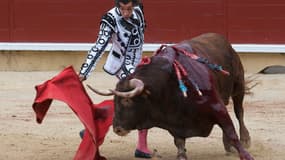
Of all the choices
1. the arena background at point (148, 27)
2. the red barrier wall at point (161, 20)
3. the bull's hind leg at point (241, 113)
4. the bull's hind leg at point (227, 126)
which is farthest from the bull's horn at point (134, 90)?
the red barrier wall at point (161, 20)

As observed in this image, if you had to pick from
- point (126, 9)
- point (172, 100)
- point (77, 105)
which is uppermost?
point (126, 9)

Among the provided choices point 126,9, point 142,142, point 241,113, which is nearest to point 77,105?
point 142,142

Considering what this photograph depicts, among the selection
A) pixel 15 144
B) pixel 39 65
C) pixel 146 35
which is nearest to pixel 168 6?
pixel 146 35

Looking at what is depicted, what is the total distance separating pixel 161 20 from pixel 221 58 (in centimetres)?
529

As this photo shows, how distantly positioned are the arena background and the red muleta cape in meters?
5.29

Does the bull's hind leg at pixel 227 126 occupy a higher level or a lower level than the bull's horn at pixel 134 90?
lower

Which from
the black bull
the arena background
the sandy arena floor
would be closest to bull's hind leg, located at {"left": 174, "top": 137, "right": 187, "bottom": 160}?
the black bull

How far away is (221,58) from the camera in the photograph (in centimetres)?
496

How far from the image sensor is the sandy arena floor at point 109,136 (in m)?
5.08

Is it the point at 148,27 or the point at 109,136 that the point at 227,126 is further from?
the point at 148,27

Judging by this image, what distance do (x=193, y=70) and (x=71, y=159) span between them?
1037mm

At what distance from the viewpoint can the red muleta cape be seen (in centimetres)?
468

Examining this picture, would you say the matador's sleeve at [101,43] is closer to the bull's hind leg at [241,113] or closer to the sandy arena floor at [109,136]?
the sandy arena floor at [109,136]

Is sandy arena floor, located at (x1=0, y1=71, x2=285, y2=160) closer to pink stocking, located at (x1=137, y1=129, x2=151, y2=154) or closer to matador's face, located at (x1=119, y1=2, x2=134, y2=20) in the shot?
pink stocking, located at (x1=137, y1=129, x2=151, y2=154)
